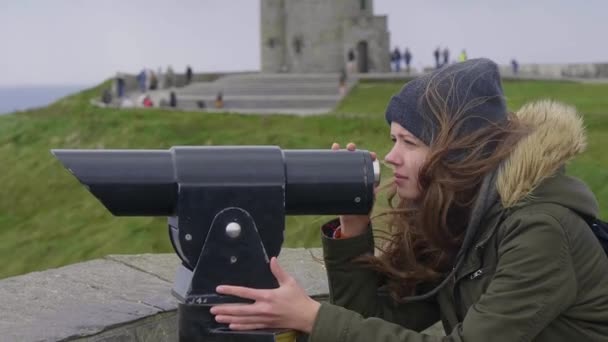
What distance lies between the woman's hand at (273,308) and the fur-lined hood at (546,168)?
58cm

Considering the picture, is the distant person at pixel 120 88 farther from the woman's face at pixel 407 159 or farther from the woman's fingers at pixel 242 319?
the woman's fingers at pixel 242 319

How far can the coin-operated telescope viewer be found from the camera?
2152 mm

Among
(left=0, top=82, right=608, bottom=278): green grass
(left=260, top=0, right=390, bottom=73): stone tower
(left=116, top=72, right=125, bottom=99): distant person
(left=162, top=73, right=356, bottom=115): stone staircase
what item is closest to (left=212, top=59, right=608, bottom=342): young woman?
(left=0, top=82, right=608, bottom=278): green grass

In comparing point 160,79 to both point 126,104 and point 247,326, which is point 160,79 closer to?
point 126,104

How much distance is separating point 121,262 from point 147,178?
207 centimetres

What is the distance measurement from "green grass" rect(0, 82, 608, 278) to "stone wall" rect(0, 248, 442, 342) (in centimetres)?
774

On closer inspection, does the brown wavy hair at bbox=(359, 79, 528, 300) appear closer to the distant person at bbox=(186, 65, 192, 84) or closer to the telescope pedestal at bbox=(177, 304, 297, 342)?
the telescope pedestal at bbox=(177, 304, 297, 342)

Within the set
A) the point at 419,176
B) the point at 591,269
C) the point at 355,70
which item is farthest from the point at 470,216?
the point at 355,70

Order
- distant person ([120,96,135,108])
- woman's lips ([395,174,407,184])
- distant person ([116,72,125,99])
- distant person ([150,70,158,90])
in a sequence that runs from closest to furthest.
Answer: woman's lips ([395,174,407,184]), distant person ([120,96,135,108]), distant person ([116,72,125,99]), distant person ([150,70,158,90])

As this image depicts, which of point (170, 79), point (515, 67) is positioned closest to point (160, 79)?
point (170, 79)

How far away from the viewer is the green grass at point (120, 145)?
48.7ft

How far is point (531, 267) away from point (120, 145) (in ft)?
68.0

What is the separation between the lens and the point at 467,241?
2418 mm

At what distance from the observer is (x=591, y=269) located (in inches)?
89.6
